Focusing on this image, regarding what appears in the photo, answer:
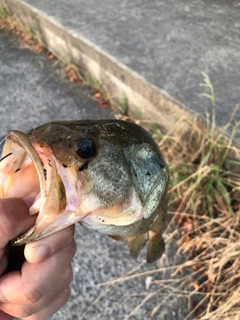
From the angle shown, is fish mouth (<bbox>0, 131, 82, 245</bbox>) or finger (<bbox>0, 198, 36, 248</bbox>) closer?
fish mouth (<bbox>0, 131, 82, 245</bbox>)

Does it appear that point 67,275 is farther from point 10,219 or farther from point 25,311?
point 10,219

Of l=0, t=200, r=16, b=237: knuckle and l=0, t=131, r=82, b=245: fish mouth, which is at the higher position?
l=0, t=131, r=82, b=245: fish mouth

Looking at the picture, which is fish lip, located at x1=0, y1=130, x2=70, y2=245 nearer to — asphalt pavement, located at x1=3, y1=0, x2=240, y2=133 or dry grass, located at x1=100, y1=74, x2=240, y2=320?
dry grass, located at x1=100, y1=74, x2=240, y2=320

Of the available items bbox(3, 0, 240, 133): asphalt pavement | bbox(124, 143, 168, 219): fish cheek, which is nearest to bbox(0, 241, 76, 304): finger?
bbox(124, 143, 168, 219): fish cheek

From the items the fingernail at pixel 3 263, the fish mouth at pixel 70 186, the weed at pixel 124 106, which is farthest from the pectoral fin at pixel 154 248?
the weed at pixel 124 106

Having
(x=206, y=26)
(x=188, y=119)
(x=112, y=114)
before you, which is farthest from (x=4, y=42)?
(x=188, y=119)

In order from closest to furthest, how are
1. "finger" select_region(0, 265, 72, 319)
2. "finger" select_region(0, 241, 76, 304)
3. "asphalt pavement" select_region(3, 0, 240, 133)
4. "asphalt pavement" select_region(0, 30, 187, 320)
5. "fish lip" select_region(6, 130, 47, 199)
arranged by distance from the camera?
"fish lip" select_region(6, 130, 47, 199), "finger" select_region(0, 241, 76, 304), "finger" select_region(0, 265, 72, 319), "asphalt pavement" select_region(0, 30, 187, 320), "asphalt pavement" select_region(3, 0, 240, 133)

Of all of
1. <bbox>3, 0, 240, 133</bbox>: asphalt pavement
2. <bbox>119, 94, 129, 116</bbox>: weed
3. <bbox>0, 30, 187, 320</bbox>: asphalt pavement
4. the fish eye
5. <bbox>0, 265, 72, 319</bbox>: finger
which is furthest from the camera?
<bbox>119, 94, 129, 116</bbox>: weed
